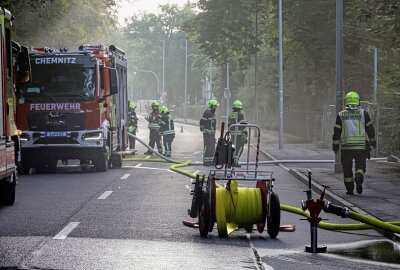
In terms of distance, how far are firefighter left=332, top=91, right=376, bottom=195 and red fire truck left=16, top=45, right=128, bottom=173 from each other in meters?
7.57

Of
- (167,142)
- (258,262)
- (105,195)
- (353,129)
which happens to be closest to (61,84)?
(105,195)

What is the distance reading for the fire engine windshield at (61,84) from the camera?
23359 mm

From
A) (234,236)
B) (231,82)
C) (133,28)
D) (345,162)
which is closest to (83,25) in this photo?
(231,82)

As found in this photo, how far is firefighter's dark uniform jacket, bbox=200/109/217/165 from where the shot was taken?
27.8 metres

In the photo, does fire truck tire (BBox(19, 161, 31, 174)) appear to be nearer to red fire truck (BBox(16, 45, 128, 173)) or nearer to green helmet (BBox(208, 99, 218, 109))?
red fire truck (BBox(16, 45, 128, 173))

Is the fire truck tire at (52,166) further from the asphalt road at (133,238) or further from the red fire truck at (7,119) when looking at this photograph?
the red fire truck at (7,119)

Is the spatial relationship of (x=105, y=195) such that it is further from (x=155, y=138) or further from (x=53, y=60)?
(x=155, y=138)

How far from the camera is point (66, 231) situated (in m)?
12.1

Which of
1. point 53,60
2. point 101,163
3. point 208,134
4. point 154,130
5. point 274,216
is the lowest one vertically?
point 101,163

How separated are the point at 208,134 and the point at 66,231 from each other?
16094mm

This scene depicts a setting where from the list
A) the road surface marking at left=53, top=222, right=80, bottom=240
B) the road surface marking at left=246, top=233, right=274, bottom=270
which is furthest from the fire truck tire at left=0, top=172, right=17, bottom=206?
the road surface marking at left=246, top=233, right=274, bottom=270

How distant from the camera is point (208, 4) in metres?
56.8

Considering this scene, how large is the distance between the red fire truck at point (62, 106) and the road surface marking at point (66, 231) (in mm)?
10636

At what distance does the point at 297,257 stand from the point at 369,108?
25.7m
